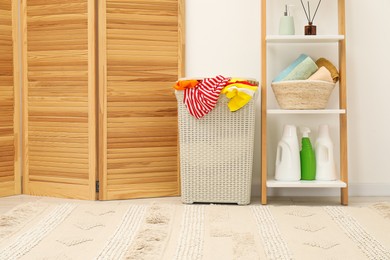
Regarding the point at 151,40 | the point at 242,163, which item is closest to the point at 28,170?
the point at 151,40

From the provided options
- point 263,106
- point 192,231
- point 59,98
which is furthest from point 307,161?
point 59,98

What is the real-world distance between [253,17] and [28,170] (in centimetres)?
150

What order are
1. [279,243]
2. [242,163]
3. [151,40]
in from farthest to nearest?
[151,40] → [242,163] → [279,243]

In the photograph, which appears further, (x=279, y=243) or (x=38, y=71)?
(x=38, y=71)

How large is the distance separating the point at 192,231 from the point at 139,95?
1.02m

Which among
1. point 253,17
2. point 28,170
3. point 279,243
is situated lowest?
point 279,243

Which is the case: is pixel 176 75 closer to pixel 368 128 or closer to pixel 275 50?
pixel 275 50

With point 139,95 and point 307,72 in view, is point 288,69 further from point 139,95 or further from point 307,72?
point 139,95

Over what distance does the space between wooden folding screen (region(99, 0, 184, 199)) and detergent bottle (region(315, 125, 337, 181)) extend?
2.48ft

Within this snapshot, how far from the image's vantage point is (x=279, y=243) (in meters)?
1.98

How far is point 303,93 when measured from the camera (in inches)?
107

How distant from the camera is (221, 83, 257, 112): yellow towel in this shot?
267 centimetres

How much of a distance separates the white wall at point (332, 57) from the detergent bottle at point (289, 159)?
0.21m

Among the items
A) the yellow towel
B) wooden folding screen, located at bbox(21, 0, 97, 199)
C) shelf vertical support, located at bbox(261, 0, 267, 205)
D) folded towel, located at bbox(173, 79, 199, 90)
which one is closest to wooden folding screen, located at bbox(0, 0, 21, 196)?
wooden folding screen, located at bbox(21, 0, 97, 199)
